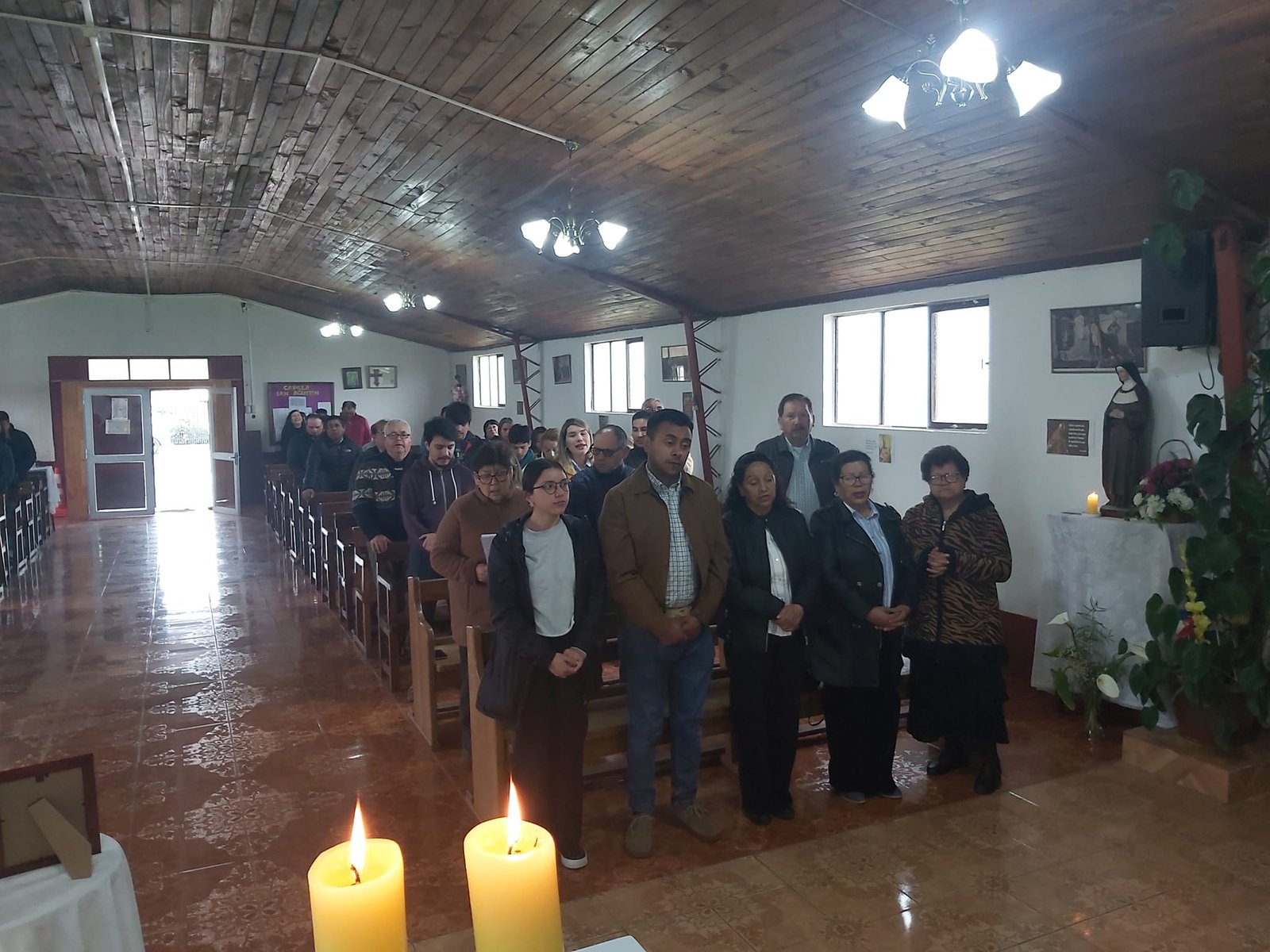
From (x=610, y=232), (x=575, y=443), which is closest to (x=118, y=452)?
(x=610, y=232)

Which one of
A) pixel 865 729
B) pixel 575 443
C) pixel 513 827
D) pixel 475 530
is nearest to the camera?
pixel 513 827

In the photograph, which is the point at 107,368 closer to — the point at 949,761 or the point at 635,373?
the point at 635,373

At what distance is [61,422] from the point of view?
511 inches

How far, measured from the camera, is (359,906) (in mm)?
771

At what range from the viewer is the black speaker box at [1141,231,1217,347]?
155 inches

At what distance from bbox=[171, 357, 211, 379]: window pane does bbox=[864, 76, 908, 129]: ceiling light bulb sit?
12.9 metres

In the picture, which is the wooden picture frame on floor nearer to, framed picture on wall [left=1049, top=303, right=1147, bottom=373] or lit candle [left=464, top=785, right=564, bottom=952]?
lit candle [left=464, top=785, right=564, bottom=952]

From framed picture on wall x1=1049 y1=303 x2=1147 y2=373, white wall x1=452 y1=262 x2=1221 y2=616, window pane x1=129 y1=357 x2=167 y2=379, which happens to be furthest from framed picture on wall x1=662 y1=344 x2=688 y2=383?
window pane x1=129 y1=357 x2=167 y2=379

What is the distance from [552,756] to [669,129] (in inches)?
130

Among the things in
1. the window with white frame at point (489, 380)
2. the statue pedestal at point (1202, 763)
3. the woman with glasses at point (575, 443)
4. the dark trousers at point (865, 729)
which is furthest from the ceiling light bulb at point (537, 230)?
the window with white frame at point (489, 380)

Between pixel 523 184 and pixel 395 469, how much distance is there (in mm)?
2207

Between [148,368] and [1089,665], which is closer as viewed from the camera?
[1089,665]

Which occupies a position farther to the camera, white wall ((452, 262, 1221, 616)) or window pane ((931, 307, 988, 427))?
window pane ((931, 307, 988, 427))

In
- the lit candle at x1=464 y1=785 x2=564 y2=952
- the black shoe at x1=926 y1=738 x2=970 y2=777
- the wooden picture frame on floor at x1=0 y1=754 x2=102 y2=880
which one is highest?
the lit candle at x1=464 y1=785 x2=564 y2=952
